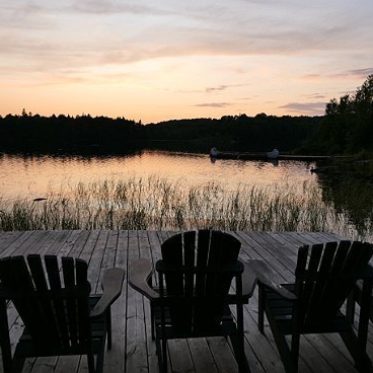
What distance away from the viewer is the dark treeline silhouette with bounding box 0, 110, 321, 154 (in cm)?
7200

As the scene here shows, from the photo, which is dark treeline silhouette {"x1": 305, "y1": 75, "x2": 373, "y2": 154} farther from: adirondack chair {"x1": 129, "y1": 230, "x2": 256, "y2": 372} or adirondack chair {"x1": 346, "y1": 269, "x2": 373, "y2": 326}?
adirondack chair {"x1": 129, "y1": 230, "x2": 256, "y2": 372}

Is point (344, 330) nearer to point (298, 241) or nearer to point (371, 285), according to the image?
point (371, 285)

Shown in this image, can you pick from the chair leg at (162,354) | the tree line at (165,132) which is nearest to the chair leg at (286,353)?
A: the chair leg at (162,354)

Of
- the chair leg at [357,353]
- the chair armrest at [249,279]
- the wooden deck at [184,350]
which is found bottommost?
the wooden deck at [184,350]

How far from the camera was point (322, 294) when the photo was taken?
1961 mm

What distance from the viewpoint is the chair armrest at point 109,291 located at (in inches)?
69.4

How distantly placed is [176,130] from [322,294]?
8230 cm

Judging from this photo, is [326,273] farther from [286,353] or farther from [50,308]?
[50,308]

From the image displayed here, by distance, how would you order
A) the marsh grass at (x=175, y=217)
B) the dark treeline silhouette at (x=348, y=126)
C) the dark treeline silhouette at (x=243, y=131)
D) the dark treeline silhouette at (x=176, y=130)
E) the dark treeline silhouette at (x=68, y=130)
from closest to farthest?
1. the marsh grass at (x=175, y=217)
2. the dark treeline silhouette at (x=348, y=126)
3. the dark treeline silhouette at (x=68, y=130)
4. the dark treeline silhouette at (x=176, y=130)
5. the dark treeline silhouette at (x=243, y=131)

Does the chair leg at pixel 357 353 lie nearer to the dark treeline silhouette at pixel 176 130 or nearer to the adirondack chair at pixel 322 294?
the adirondack chair at pixel 322 294

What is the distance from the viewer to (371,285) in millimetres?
1983

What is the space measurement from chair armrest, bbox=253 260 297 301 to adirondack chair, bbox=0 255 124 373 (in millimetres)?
774

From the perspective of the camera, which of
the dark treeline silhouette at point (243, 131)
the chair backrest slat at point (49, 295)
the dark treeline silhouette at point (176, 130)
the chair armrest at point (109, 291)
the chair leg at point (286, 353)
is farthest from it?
the dark treeline silhouette at point (243, 131)

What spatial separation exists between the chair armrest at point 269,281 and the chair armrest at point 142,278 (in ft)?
1.90
